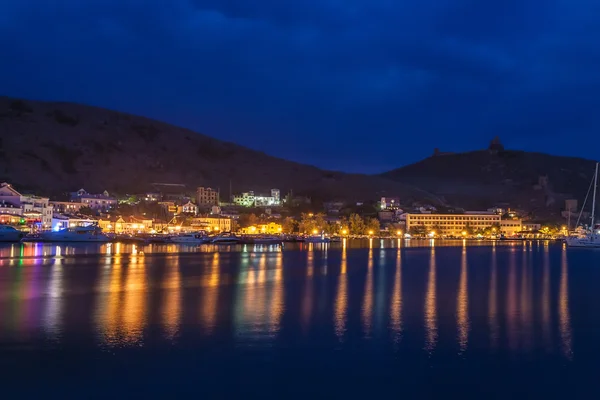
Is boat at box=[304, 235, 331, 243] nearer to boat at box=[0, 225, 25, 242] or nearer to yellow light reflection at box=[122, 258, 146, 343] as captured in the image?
boat at box=[0, 225, 25, 242]

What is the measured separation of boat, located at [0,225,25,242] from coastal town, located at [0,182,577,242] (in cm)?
80

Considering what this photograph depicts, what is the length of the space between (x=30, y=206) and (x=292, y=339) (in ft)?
165

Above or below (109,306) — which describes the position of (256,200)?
above

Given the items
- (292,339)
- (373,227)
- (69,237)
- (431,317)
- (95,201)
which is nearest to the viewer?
(292,339)

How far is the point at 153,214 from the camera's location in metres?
63.5

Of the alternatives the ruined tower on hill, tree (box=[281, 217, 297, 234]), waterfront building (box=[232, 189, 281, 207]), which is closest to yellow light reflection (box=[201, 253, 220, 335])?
tree (box=[281, 217, 297, 234])

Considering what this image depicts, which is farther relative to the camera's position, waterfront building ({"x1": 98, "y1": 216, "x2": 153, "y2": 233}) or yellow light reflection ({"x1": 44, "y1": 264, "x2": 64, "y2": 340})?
waterfront building ({"x1": 98, "y1": 216, "x2": 153, "y2": 233})

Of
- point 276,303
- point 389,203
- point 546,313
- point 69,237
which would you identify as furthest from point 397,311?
point 389,203

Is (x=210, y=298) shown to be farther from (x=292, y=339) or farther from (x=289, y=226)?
(x=289, y=226)

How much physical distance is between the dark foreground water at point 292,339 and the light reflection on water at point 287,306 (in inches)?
1.7

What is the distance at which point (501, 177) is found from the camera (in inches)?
4496

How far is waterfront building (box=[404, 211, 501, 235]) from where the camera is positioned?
75188 mm

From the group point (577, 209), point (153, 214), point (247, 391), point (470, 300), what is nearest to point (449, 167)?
point (577, 209)

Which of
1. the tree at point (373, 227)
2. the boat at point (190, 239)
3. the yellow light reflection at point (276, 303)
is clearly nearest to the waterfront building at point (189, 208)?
the boat at point (190, 239)
